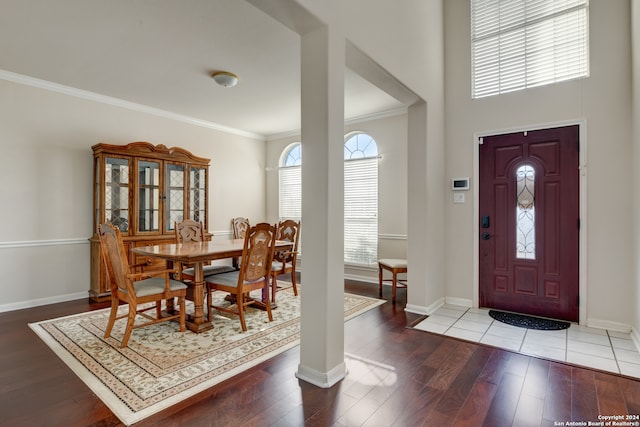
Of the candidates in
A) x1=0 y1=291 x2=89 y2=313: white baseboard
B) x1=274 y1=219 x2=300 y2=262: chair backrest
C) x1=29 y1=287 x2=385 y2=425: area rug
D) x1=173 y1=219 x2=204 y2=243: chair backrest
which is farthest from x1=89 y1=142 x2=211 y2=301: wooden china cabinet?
x1=274 y1=219 x2=300 y2=262: chair backrest

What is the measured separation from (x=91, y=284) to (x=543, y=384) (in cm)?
499

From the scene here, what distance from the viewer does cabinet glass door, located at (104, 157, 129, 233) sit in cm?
420

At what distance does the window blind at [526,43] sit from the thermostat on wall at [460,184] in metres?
1.00

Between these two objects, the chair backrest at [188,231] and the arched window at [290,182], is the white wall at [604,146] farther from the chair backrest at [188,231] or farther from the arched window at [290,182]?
the chair backrest at [188,231]

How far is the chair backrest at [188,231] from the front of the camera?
4.20 meters

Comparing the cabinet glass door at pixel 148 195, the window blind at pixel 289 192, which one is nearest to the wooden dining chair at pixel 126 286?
the cabinet glass door at pixel 148 195

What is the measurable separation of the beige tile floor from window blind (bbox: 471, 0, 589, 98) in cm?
254

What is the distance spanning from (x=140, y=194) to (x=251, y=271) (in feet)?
7.82

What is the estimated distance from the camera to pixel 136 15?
103 inches

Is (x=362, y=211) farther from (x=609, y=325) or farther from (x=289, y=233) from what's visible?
(x=609, y=325)

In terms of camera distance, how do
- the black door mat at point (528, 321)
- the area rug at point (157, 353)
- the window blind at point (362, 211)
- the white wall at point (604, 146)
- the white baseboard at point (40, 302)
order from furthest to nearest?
the window blind at point (362, 211) → the white baseboard at point (40, 302) → the black door mat at point (528, 321) → the white wall at point (604, 146) → the area rug at point (157, 353)

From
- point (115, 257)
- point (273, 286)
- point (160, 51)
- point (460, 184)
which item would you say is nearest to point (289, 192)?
point (273, 286)

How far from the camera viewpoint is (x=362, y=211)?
17.9 feet

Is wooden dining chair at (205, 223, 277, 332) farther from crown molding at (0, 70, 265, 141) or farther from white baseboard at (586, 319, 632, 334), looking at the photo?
white baseboard at (586, 319, 632, 334)
